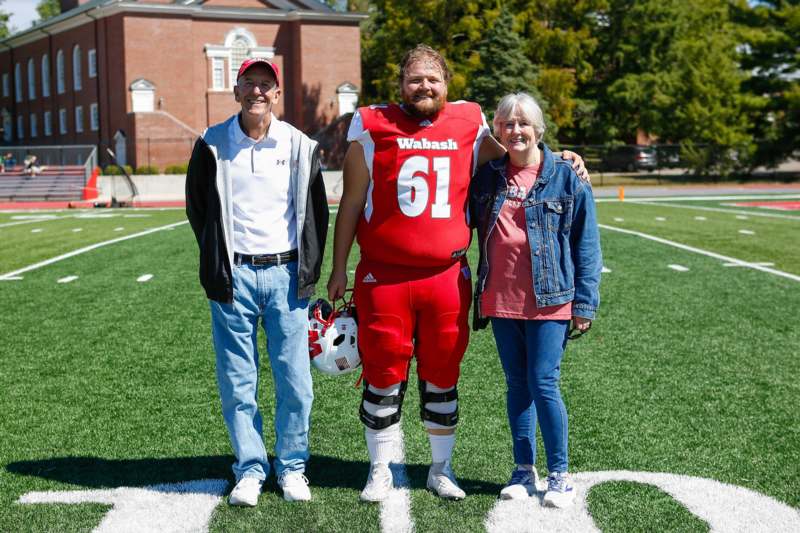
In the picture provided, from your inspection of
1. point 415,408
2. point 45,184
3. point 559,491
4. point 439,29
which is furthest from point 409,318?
point 439,29

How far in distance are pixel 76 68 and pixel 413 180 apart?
51.8 metres

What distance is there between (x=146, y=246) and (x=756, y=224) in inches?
449

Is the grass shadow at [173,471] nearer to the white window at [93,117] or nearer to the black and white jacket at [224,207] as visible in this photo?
the black and white jacket at [224,207]

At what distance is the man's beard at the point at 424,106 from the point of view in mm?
3688

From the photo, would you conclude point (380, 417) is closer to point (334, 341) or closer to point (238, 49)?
point (334, 341)

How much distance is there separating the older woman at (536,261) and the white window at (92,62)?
4817 centimetres

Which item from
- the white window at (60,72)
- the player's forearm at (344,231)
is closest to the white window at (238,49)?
the white window at (60,72)

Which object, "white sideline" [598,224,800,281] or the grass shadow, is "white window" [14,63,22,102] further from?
the grass shadow

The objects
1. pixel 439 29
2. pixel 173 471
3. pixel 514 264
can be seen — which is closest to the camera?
pixel 514 264

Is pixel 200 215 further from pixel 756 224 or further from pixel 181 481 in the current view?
pixel 756 224

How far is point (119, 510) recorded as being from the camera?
149 inches

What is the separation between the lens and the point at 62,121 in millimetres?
54094

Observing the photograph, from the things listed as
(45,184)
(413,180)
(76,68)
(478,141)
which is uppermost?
(76,68)

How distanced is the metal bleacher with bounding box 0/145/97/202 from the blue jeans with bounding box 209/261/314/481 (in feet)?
101
